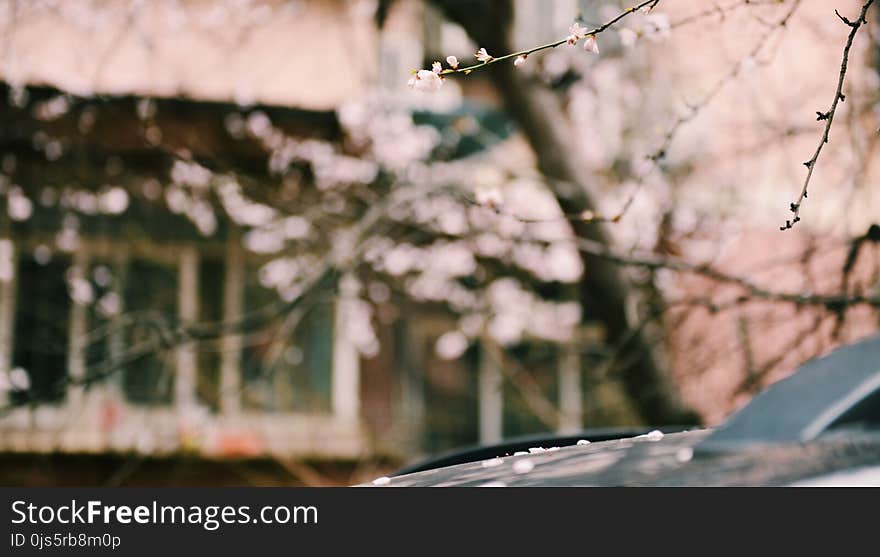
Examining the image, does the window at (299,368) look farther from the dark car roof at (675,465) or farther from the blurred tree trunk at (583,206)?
the dark car roof at (675,465)

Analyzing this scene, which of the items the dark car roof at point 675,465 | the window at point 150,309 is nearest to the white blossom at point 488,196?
the dark car roof at point 675,465

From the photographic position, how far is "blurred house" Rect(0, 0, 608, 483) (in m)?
7.93

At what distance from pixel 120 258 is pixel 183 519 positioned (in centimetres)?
742

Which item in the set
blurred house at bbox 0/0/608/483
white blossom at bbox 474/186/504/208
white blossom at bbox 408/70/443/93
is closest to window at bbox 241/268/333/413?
blurred house at bbox 0/0/608/483

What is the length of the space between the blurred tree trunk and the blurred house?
1.75 metres

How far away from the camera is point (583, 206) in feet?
19.5

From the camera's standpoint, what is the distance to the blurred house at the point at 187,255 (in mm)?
7934

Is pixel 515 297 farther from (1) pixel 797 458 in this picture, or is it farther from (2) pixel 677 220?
(1) pixel 797 458

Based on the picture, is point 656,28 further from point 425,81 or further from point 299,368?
point 299,368

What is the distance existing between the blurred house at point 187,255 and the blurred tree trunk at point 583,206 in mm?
1750

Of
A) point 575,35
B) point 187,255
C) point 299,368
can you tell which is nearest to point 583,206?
point 575,35

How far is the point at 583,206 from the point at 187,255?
14.4 feet

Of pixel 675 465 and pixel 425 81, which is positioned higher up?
pixel 425 81

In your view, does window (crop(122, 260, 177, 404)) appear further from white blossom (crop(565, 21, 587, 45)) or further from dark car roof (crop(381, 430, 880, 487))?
dark car roof (crop(381, 430, 880, 487))
